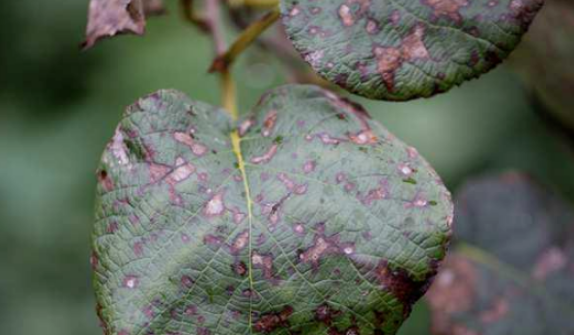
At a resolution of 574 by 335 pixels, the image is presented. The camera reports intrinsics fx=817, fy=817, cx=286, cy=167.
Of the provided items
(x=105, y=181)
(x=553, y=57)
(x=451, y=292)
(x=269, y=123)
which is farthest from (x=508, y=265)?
(x=105, y=181)

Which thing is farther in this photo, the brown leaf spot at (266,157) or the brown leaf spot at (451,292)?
the brown leaf spot at (451,292)

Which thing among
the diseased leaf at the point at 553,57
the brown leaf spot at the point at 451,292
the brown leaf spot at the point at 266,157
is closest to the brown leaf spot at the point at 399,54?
the brown leaf spot at the point at 266,157

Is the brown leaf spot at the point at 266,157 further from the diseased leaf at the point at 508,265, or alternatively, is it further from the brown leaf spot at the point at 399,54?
the diseased leaf at the point at 508,265

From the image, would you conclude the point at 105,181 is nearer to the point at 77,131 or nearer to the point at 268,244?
the point at 268,244

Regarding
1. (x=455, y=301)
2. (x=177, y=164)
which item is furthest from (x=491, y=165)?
(x=177, y=164)

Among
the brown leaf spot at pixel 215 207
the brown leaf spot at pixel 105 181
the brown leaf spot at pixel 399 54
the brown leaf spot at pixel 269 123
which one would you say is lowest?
the brown leaf spot at pixel 215 207

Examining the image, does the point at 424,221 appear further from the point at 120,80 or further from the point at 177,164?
the point at 120,80

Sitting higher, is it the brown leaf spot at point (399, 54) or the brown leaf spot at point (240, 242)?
the brown leaf spot at point (399, 54)
